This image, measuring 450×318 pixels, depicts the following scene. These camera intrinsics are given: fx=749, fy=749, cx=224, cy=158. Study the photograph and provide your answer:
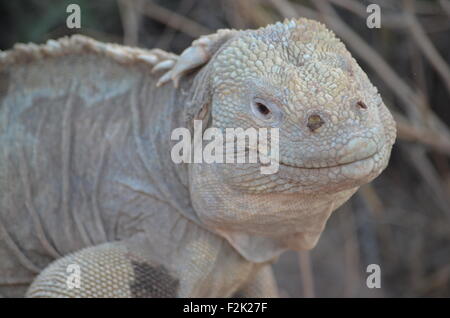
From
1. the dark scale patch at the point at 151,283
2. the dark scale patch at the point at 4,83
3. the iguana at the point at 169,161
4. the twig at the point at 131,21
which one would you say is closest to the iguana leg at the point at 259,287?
the iguana at the point at 169,161

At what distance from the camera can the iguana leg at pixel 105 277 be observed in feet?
13.0

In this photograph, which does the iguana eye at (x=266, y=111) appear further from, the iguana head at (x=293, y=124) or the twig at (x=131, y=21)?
the twig at (x=131, y=21)

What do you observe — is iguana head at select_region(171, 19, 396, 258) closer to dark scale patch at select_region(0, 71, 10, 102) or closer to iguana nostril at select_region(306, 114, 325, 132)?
iguana nostril at select_region(306, 114, 325, 132)

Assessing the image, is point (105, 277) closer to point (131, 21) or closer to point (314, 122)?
point (314, 122)

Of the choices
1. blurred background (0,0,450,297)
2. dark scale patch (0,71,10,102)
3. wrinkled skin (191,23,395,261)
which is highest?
blurred background (0,0,450,297)

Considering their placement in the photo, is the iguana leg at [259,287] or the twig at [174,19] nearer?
the iguana leg at [259,287]

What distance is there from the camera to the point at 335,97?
3.30 metres

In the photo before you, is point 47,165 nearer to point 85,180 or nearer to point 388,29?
point 85,180

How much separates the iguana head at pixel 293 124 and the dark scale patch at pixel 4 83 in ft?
4.84

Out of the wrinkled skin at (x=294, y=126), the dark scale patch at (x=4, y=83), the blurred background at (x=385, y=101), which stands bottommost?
the wrinkled skin at (x=294, y=126)

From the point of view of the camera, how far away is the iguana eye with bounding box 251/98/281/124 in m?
3.40

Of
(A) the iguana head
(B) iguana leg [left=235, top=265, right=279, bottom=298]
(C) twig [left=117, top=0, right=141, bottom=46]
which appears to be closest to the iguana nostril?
(A) the iguana head

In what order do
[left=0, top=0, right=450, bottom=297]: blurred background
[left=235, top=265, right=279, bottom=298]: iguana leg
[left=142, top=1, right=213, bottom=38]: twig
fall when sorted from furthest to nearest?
[left=142, top=1, right=213, bottom=38]: twig, [left=0, top=0, right=450, bottom=297]: blurred background, [left=235, top=265, right=279, bottom=298]: iguana leg
